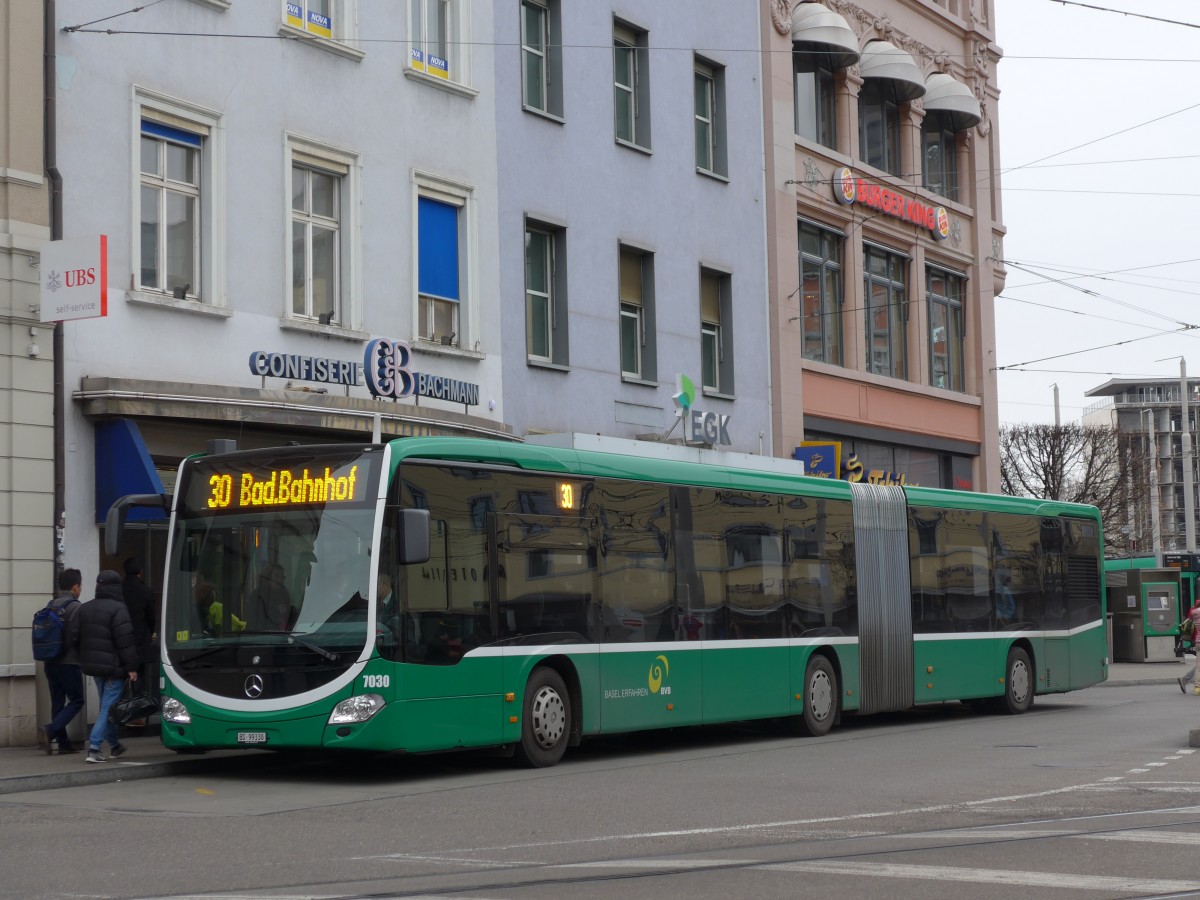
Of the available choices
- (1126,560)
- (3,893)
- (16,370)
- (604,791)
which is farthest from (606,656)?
(1126,560)

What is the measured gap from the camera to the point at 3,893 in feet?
28.7

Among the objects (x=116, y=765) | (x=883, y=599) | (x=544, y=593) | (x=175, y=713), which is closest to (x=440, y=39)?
(x=883, y=599)

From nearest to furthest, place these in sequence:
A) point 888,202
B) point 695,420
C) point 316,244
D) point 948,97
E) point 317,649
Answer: point 317,649, point 316,244, point 695,420, point 888,202, point 948,97

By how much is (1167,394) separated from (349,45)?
151141 mm

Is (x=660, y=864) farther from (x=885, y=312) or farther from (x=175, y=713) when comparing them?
(x=885, y=312)

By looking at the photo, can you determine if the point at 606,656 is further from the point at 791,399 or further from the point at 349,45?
the point at 791,399

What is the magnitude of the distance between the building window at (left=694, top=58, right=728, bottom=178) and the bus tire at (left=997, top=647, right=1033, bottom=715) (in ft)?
33.9

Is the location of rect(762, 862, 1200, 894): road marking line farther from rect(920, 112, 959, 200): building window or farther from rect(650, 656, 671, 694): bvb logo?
rect(920, 112, 959, 200): building window

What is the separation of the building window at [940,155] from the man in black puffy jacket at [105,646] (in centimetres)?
2566

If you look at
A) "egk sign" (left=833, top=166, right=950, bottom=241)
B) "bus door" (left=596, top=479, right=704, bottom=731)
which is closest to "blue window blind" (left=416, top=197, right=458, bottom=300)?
"bus door" (left=596, top=479, right=704, bottom=731)

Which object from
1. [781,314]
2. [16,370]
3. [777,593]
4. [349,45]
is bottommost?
[777,593]

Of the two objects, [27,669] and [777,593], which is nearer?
[27,669]

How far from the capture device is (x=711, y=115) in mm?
31016

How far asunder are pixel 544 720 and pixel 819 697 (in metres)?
5.36
